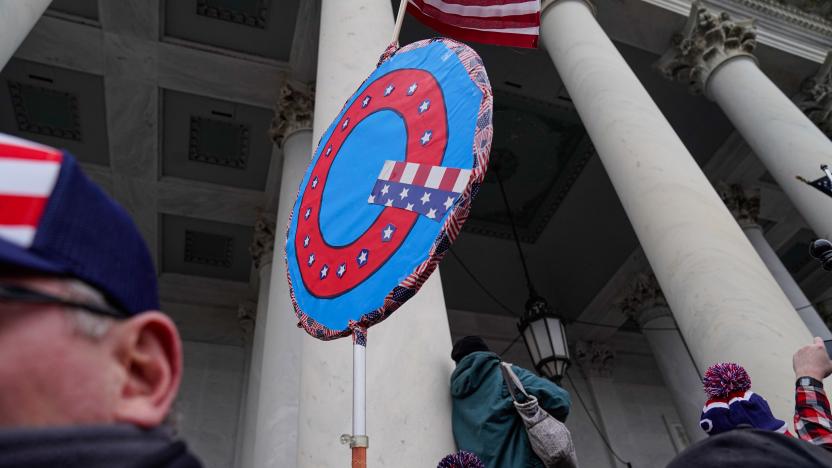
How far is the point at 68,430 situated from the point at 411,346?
2664 mm

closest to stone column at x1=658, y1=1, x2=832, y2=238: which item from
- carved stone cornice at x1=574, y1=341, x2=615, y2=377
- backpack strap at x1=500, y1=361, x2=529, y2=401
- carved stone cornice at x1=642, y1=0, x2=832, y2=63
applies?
carved stone cornice at x1=642, y1=0, x2=832, y2=63

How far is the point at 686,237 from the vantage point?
16.0 feet

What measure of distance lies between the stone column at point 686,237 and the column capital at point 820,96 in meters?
5.32

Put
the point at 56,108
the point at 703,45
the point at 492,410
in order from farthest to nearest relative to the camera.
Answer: the point at 56,108 < the point at 703,45 < the point at 492,410

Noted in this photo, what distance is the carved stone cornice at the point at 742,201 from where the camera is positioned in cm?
1152

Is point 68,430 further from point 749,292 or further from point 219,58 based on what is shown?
point 219,58

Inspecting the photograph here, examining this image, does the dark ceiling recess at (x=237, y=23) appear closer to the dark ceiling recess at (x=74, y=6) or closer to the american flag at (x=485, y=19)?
the dark ceiling recess at (x=74, y=6)

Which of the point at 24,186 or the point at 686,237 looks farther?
the point at 686,237

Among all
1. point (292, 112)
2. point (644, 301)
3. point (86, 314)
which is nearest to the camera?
point (86, 314)

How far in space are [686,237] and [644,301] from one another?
8.97 metres

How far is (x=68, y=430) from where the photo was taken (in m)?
0.71

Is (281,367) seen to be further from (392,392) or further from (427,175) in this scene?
(427,175)

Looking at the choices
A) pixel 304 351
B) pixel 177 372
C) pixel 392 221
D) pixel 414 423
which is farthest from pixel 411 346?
pixel 177 372

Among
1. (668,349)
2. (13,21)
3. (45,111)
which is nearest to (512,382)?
(13,21)
